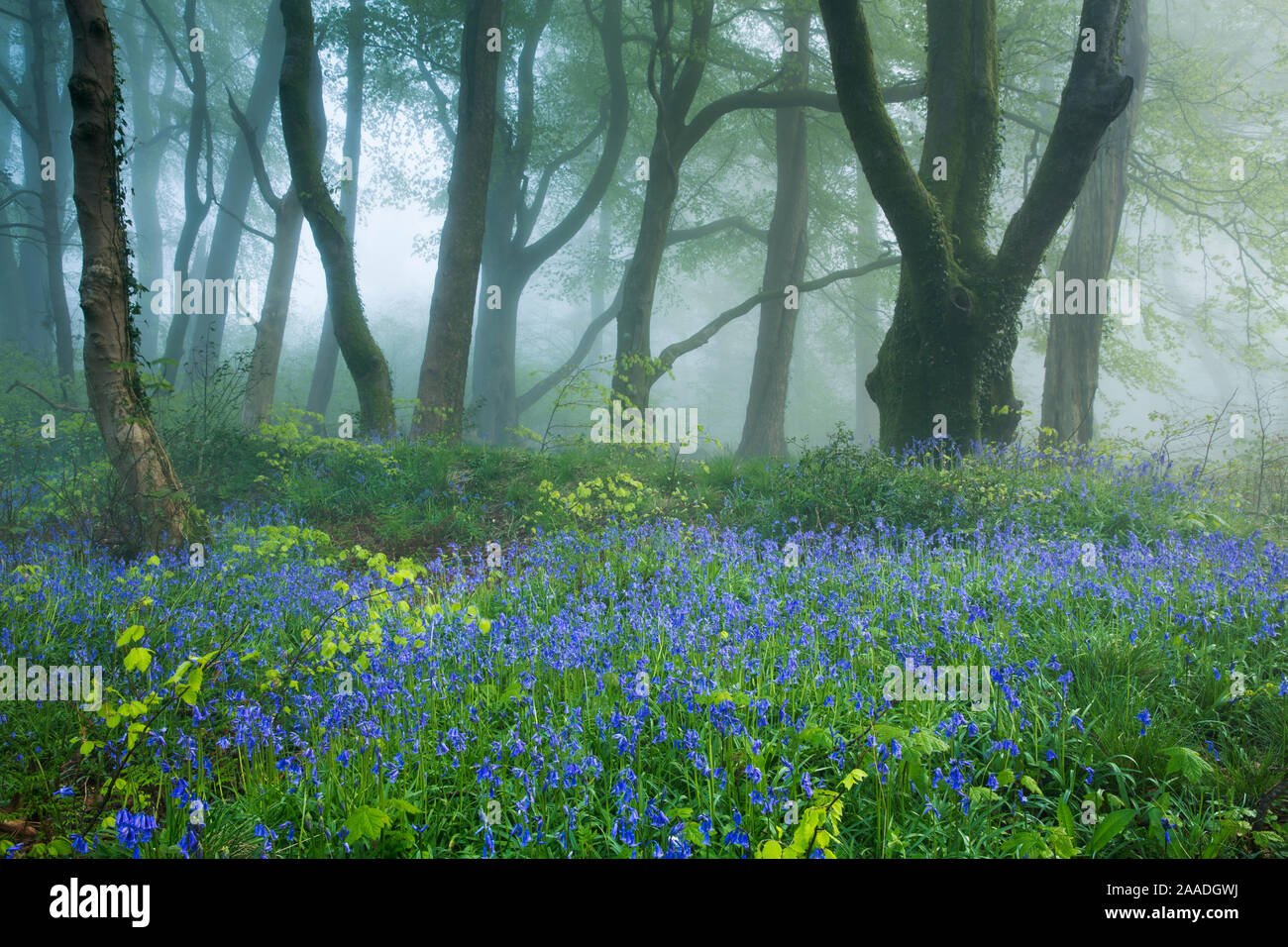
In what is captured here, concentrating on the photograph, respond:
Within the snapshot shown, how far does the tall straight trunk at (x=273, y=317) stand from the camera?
43.4 ft

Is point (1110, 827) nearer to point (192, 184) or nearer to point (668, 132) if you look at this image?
point (668, 132)

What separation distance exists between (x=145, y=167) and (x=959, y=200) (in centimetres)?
3417

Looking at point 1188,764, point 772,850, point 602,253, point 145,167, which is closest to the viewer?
point 772,850

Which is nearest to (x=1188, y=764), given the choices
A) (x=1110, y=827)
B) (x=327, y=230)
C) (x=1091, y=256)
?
(x=1110, y=827)

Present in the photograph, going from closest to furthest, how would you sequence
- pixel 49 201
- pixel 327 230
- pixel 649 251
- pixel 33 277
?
1. pixel 327 230
2. pixel 649 251
3. pixel 49 201
4. pixel 33 277

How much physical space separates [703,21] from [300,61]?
6.67m

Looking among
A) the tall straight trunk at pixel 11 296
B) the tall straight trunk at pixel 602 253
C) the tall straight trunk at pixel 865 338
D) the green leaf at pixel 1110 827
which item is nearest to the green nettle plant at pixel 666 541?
the green leaf at pixel 1110 827

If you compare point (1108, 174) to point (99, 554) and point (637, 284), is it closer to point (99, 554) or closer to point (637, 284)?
point (637, 284)

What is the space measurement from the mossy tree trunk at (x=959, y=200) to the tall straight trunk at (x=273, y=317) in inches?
392

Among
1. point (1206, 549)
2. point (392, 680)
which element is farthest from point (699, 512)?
point (392, 680)

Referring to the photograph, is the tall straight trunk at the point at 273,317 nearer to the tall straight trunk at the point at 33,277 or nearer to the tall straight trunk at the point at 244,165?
the tall straight trunk at the point at 244,165

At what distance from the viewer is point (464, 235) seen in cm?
1088

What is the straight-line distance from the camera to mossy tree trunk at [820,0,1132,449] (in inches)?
282

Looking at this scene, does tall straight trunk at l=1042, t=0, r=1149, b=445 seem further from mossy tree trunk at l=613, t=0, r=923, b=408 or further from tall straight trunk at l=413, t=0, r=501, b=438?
tall straight trunk at l=413, t=0, r=501, b=438
